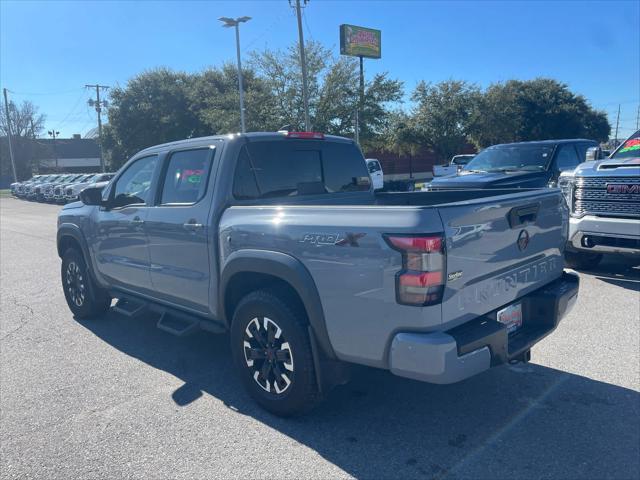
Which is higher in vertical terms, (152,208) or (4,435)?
(152,208)

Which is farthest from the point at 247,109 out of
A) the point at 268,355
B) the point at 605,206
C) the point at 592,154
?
the point at 268,355

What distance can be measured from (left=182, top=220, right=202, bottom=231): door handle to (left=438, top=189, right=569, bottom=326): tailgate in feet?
6.55

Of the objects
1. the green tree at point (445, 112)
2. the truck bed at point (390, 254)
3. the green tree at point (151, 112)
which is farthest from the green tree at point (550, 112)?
the truck bed at point (390, 254)

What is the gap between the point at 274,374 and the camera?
3.61 meters

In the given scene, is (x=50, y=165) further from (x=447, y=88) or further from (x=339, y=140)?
(x=339, y=140)

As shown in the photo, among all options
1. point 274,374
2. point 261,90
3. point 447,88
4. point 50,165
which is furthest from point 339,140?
point 50,165

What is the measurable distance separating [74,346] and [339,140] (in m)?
3.31

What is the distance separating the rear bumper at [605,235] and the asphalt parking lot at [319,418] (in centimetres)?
147

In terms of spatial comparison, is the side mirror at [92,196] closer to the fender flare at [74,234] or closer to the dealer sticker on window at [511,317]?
the fender flare at [74,234]

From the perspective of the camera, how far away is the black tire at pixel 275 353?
11.0 feet

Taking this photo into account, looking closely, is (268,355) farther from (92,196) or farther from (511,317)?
(92,196)

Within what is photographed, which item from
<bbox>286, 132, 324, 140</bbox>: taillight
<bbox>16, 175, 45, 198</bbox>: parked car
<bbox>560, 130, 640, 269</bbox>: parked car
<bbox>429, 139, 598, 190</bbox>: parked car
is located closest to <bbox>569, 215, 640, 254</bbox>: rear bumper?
<bbox>560, 130, 640, 269</bbox>: parked car

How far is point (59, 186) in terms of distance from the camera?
2914cm

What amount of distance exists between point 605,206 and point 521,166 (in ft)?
10.8
